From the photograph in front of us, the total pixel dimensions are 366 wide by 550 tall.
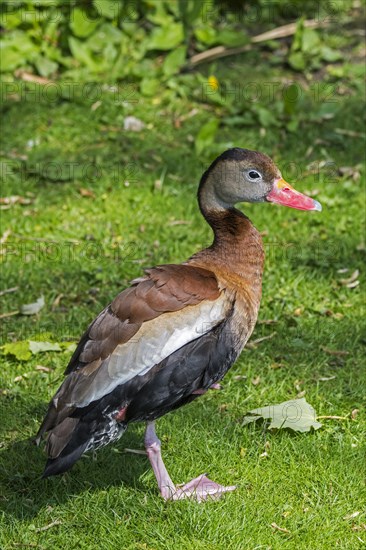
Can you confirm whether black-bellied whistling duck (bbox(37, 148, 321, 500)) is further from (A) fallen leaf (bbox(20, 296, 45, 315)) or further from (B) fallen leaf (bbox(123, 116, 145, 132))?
(B) fallen leaf (bbox(123, 116, 145, 132))

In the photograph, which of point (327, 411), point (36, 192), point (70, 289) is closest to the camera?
point (327, 411)

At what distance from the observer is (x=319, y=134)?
729 cm

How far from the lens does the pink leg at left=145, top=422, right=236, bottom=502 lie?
398 cm

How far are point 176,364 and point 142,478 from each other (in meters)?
0.68

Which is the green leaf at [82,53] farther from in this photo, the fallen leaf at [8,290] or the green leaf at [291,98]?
the fallen leaf at [8,290]

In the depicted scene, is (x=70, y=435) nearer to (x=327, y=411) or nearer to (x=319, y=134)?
(x=327, y=411)

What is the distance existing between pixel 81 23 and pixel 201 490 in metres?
4.93

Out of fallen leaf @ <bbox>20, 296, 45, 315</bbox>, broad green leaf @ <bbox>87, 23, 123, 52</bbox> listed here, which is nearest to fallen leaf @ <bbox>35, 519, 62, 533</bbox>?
fallen leaf @ <bbox>20, 296, 45, 315</bbox>

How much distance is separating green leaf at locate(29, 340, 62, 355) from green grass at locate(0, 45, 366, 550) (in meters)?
0.05

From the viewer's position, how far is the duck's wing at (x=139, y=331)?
3797mm

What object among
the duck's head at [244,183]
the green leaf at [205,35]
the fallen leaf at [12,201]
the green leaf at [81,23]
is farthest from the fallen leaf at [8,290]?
the green leaf at [205,35]

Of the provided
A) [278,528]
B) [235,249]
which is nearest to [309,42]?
[235,249]

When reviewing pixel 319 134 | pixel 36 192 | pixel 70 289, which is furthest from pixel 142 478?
pixel 319 134

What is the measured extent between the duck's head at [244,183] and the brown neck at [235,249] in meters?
0.07
